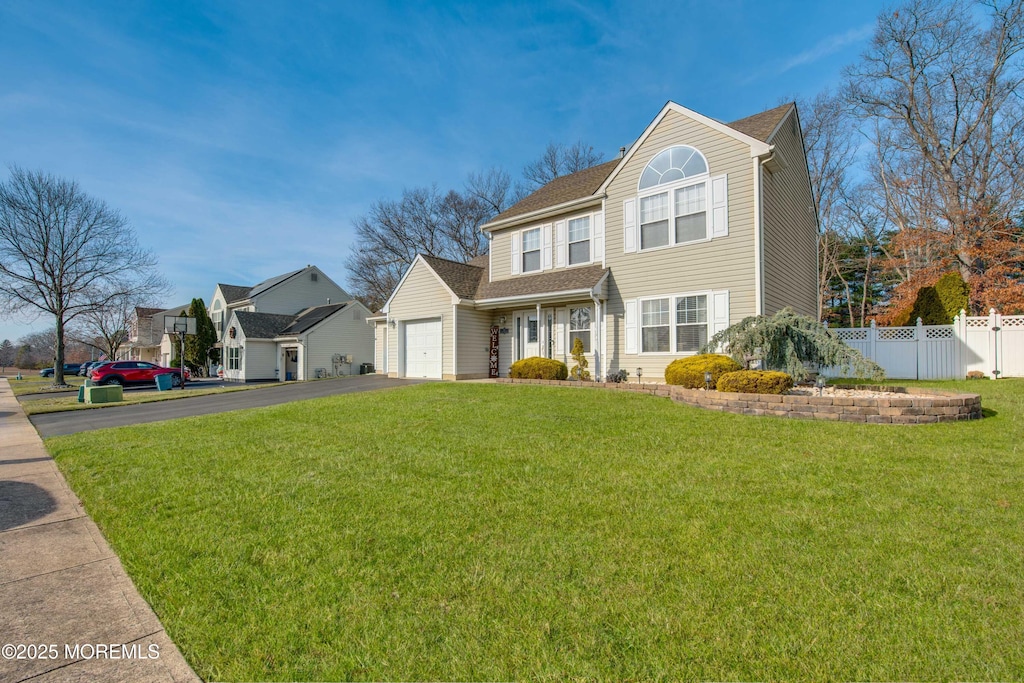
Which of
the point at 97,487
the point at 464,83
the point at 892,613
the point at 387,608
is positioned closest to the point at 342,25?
the point at 464,83

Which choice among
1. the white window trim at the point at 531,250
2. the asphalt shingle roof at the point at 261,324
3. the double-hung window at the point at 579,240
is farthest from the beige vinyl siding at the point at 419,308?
the asphalt shingle roof at the point at 261,324

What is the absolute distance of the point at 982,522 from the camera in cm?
354

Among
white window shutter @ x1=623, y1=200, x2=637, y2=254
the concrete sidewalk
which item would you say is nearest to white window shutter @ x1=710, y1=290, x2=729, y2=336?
white window shutter @ x1=623, y1=200, x2=637, y2=254

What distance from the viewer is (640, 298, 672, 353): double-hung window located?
480 inches

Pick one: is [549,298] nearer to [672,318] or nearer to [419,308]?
[672,318]

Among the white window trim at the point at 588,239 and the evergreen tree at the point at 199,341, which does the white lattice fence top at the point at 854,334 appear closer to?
the white window trim at the point at 588,239

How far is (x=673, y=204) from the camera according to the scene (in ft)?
40.0

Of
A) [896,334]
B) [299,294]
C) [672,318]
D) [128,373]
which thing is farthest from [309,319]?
[896,334]

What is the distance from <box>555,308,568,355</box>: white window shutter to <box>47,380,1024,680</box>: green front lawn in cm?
847

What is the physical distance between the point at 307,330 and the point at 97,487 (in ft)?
73.9

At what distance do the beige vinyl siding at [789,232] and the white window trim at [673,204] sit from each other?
4.11ft

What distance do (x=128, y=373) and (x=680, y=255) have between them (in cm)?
2674

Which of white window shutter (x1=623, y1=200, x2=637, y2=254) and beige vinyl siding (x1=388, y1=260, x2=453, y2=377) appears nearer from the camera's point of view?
white window shutter (x1=623, y1=200, x2=637, y2=254)

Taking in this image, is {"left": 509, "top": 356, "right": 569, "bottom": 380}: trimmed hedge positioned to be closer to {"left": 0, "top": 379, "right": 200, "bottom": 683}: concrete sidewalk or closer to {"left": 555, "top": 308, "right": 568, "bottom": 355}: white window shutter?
{"left": 555, "top": 308, "right": 568, "bottom": 355}: white window shutter
